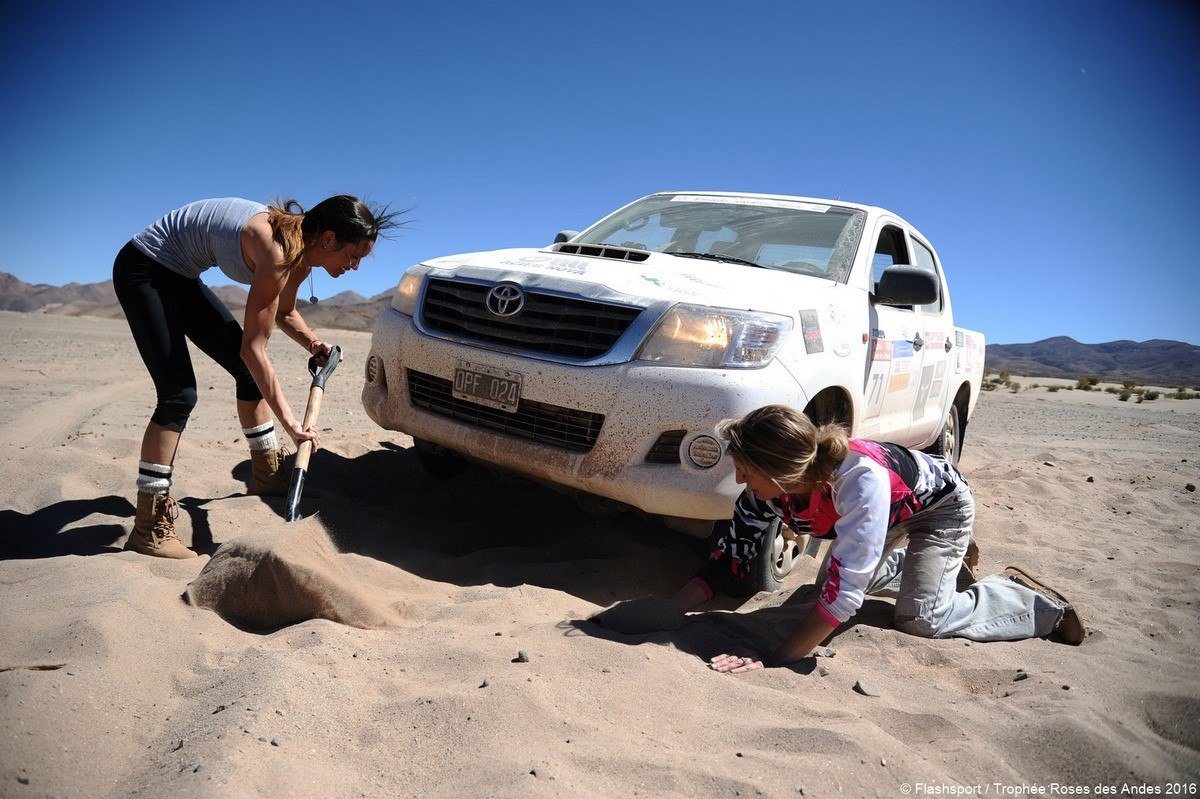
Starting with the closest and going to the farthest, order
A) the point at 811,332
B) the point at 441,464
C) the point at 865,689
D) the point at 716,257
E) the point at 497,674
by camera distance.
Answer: the point at 497,674 < the point at 865,689 < the point at 811,332 < the point at 716,257 < the point at 441,464

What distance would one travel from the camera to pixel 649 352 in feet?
→ 10.7

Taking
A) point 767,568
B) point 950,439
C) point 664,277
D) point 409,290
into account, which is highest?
point 664,277

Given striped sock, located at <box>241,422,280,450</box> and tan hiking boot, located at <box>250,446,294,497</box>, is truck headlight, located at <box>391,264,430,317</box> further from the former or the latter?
tan hiking boot, located at <box>250,446,294,497</box>

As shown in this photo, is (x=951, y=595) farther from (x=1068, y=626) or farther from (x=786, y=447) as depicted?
(x=786, y=447)

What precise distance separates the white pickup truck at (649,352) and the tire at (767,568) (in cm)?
3

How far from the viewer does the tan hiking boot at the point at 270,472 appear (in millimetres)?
4250

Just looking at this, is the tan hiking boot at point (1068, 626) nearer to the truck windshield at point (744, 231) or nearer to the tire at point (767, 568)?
the tire at point (767, 568)

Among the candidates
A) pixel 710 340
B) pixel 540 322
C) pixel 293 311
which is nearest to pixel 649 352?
pixel 710 340

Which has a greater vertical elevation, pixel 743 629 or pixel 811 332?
pixel 811 332

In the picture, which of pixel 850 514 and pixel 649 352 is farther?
pixel 649 352

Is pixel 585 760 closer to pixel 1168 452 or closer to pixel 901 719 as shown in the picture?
pixel 901 719

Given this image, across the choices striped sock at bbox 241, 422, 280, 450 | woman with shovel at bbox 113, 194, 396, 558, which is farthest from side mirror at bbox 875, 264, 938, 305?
striped sock at bbox 241, 422, 280, 450

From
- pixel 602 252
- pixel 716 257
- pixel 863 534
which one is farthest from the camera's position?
pixel 716 257

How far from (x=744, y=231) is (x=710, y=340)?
1547 mm
